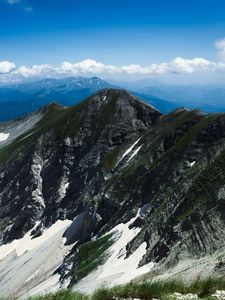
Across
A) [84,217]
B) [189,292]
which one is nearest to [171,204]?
[84,217]

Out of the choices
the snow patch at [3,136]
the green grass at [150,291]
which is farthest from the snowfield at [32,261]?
the snow patch at [3,136]

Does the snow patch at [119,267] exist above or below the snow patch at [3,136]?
below

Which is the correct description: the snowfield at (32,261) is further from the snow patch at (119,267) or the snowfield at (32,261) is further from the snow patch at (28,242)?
the snow patch at (119,267)

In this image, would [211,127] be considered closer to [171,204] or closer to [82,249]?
[171,204]

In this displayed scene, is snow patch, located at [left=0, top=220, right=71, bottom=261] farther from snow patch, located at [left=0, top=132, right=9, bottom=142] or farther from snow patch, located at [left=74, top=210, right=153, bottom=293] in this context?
snow patch, located at [left=0, top=132, right=9, bottom=142]

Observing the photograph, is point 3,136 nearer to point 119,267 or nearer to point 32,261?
point 32,261
